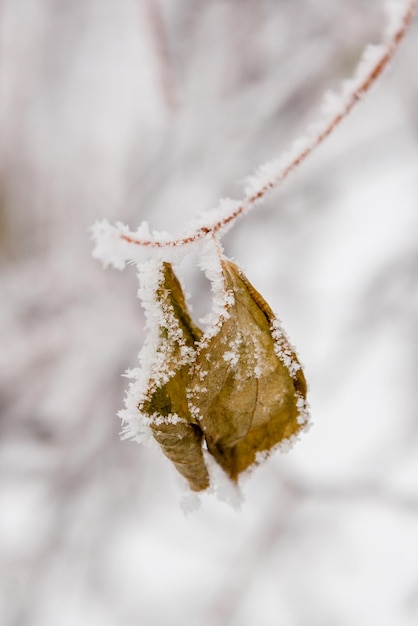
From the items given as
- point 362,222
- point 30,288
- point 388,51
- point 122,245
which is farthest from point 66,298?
point 388,51

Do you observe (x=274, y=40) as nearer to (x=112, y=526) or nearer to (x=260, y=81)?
(x=260, y=81)

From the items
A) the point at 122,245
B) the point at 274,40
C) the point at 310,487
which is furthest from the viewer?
the point at 310,487

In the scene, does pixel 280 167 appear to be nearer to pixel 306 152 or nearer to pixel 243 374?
pixel 306 152

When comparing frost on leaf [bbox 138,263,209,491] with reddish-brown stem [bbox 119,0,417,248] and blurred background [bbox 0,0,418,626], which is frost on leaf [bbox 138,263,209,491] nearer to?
reddish-brown stem [bbox 119,0,417,248]

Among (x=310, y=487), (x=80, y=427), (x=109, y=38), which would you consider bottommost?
(x=310, y=487)

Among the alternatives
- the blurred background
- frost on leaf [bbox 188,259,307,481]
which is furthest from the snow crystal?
the blurred background

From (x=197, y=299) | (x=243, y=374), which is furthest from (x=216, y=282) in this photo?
(x=197, y=299)

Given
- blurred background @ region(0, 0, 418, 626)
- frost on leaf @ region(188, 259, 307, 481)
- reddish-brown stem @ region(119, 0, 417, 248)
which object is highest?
blurred background @ region(0, 0, 418, 626)
